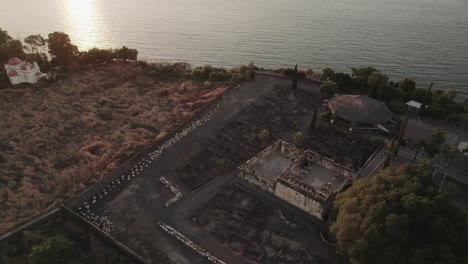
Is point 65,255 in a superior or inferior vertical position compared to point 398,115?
inferior

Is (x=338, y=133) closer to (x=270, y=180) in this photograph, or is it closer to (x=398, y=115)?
(x=398, y=115)

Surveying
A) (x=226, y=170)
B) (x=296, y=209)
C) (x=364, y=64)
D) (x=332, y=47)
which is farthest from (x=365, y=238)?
(x=332, y=47)

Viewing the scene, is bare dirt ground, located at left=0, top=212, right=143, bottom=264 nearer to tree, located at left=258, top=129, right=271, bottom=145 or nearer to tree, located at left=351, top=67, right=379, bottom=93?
tree, located at left=258, top=129, right=271, bottom=145

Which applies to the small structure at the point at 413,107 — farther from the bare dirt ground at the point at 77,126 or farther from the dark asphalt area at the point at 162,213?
the dark asphalt area at the point at 162,213

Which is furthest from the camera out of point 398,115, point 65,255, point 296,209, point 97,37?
point 97,37

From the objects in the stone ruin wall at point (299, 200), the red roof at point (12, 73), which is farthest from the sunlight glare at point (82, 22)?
the stone ruin wall at point (299, 200)

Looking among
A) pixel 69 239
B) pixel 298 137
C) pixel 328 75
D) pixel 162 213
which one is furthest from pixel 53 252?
pixel 328 75
